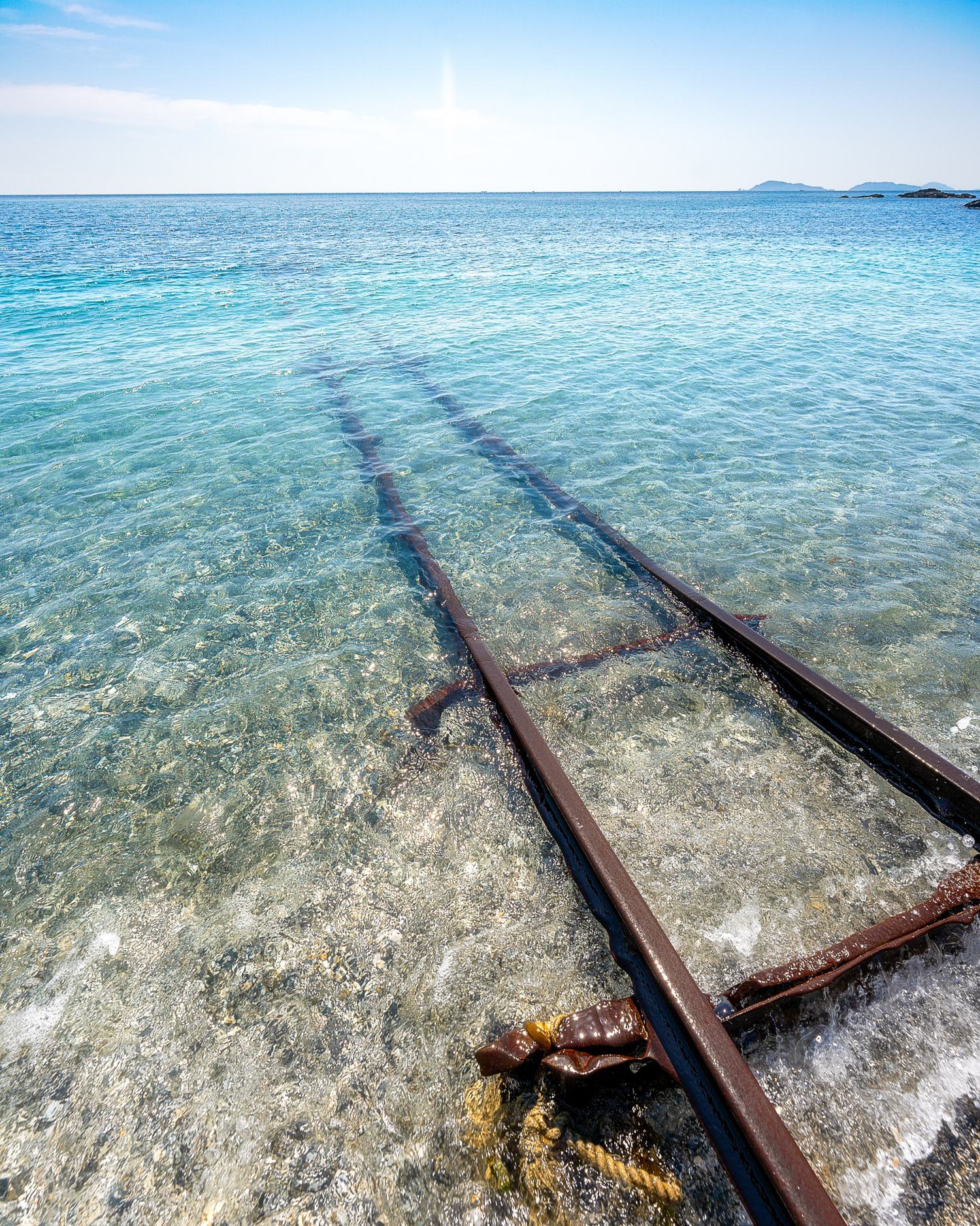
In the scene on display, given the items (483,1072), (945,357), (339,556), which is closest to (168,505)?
(339,556)

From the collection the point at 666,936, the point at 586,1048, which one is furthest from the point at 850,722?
the point at 586,1048

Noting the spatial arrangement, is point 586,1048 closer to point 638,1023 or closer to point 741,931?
point 638,1023

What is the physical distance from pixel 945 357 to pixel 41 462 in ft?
65.1

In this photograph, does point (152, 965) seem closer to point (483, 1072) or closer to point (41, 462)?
point (483, 1072)

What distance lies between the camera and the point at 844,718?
4152 millimetres

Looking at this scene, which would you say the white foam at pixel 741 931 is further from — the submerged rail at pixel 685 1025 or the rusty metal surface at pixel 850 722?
the rusty metal surface at pixel 850 722

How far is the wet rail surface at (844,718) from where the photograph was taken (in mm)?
3549

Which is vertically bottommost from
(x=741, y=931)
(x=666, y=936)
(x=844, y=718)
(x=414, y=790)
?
(x=414, y=790)

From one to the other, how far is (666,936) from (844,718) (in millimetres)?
2309

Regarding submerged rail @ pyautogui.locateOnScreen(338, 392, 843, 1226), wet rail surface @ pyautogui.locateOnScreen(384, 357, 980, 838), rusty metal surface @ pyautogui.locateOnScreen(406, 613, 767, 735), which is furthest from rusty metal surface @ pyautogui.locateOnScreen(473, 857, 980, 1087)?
rusty metal surface @ pyautogui.locateOnScreen(406, 613, 767, 735)

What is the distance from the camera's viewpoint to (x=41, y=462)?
9625 mm

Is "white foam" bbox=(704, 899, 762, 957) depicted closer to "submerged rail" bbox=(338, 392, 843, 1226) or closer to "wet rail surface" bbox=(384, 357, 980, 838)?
"submerged rail" bbox=(338, 392, 843, 1226)

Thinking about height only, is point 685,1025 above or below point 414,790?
above

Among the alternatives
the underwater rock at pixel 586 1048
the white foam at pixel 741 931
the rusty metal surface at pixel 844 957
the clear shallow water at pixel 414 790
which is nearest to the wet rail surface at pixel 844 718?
the clear shallow water at pixel 414 790
